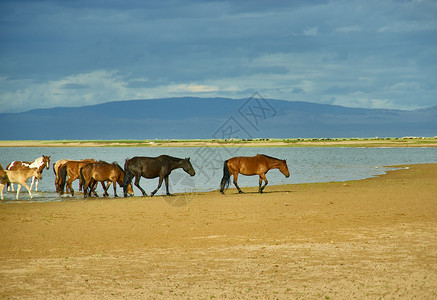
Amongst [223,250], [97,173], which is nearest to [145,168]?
[97,173]

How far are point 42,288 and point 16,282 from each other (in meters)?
0.60

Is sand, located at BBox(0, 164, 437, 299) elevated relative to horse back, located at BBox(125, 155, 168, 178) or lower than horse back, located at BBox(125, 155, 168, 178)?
lower

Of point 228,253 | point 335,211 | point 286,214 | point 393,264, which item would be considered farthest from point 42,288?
point 335,211

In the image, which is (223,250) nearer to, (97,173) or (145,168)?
(145,168)

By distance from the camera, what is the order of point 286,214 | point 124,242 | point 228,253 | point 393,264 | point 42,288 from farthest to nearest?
point 286,214 < point 124,242 < point 228,253 < point 393,264 < point 42,288

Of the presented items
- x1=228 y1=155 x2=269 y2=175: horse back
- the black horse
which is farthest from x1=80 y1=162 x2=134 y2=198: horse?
x1=228 y1=155 x2=269 y2=175: horse back

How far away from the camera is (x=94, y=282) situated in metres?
8.20

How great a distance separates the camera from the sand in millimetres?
7816

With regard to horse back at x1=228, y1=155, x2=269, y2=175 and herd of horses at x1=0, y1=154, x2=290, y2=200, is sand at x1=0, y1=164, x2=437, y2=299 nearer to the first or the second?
herd of horses at x1=0, y1=154, x2=290, y2=200

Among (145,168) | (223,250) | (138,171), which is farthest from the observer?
(145,168)

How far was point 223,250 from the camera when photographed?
10578mm

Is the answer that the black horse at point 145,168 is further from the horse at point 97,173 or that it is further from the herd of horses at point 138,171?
the horse at point 97,173

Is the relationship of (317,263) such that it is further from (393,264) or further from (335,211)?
(335,211)

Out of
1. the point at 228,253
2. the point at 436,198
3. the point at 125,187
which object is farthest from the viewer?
the point at 125,187
